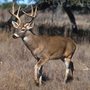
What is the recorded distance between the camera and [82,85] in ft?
35.5

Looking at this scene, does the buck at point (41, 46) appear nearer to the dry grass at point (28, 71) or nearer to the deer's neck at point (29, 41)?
the deer's neck at point (29, 41)

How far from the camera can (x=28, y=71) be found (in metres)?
11.8

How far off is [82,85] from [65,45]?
1437mm

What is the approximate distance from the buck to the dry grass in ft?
0.97

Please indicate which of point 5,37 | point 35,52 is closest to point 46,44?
point 35,52

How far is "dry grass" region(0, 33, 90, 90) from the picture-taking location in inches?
404

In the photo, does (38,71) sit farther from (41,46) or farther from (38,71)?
(41,46)

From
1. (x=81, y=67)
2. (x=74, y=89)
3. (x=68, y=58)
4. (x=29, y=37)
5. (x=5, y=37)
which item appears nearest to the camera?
(x=74, y=89)

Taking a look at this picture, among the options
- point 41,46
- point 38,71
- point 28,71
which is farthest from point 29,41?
point 28,71

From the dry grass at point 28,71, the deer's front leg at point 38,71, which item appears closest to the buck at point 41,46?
the deer's front leg at point 38,71

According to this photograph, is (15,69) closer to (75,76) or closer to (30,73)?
(30,73)

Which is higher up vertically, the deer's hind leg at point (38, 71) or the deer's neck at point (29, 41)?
the deer's neck at point (29, 41)

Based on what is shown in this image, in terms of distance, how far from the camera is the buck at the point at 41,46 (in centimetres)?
1086

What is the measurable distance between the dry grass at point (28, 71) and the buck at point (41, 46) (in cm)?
30
